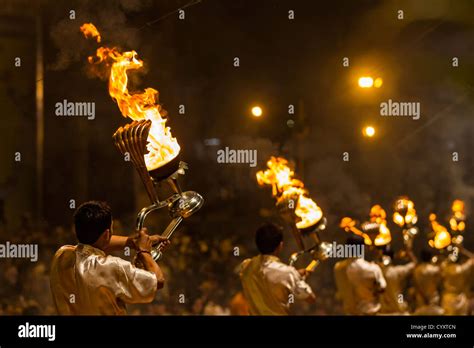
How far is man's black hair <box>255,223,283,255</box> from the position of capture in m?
5.34

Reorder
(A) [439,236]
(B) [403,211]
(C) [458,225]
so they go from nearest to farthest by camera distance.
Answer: (B) [403,211] < (C) [458,225] < (A) [439,236]

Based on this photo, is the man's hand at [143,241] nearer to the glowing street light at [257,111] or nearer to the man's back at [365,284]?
the man's back at [365,284]

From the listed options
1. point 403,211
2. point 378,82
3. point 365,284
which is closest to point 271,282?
point 365,284

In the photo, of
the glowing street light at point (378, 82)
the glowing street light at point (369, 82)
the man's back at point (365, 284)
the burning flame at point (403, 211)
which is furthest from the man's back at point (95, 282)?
the burning flame at point (403, 211)

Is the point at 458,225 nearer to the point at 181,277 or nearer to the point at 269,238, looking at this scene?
the point at 181,277

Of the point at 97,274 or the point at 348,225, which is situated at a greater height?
the point at 348,225

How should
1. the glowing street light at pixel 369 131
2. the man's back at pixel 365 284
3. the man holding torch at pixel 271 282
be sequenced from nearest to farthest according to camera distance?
the man holding torch at pixel 271 282 < the man's back at pixel 365 284 < the glowing street light at pixel 369 131

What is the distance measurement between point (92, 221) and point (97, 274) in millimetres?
241

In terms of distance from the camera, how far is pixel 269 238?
5.34 m

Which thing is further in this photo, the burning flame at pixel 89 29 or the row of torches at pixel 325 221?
the burning flame at pixel 89 29

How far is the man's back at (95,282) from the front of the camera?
13.3 feet

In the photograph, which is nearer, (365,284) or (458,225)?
(365,284)

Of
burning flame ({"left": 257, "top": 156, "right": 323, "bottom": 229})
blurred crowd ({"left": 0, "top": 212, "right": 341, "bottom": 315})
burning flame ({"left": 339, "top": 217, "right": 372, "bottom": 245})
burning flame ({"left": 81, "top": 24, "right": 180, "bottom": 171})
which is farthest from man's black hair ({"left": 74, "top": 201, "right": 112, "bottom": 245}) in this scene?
burning flame ({"left": 339, "top": 217, "right": 372, "bottom": 245})
